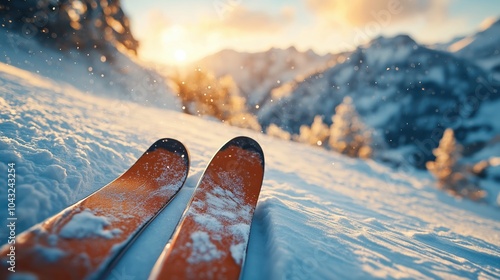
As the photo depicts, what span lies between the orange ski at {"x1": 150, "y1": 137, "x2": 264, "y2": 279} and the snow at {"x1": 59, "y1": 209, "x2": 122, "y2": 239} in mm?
434

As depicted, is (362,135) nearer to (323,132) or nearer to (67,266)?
(323,132)

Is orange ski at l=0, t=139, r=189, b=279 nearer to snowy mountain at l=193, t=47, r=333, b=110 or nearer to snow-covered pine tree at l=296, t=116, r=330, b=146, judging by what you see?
snow-covered pine tree at l=296, t=116, r=330, b=146

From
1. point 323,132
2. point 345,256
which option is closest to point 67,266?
point 345,256

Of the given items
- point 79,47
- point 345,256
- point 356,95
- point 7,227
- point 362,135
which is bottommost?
point 7,227

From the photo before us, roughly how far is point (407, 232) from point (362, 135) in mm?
19450

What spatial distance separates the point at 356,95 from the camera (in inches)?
3381

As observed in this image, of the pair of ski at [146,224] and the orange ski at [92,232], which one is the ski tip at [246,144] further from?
the orange ski at [92,232]

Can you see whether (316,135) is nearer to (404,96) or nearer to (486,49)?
(404,96)

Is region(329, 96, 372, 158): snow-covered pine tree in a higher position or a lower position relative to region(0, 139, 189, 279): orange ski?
higher

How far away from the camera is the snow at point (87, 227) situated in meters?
1.43

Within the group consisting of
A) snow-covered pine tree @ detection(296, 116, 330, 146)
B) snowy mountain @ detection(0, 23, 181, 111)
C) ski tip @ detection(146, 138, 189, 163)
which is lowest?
ski tip @ detection(146, 138, 189, 163)

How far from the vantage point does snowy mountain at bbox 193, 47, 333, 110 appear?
135000 mm

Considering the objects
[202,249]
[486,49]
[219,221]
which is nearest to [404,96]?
[486,49]

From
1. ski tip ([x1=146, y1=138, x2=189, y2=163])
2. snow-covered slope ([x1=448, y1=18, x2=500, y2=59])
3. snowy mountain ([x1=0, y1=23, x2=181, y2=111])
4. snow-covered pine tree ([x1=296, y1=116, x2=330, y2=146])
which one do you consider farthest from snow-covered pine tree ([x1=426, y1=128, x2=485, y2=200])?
snow-covered slope ([x1=448, y1=18, x2=500, y2=59])
